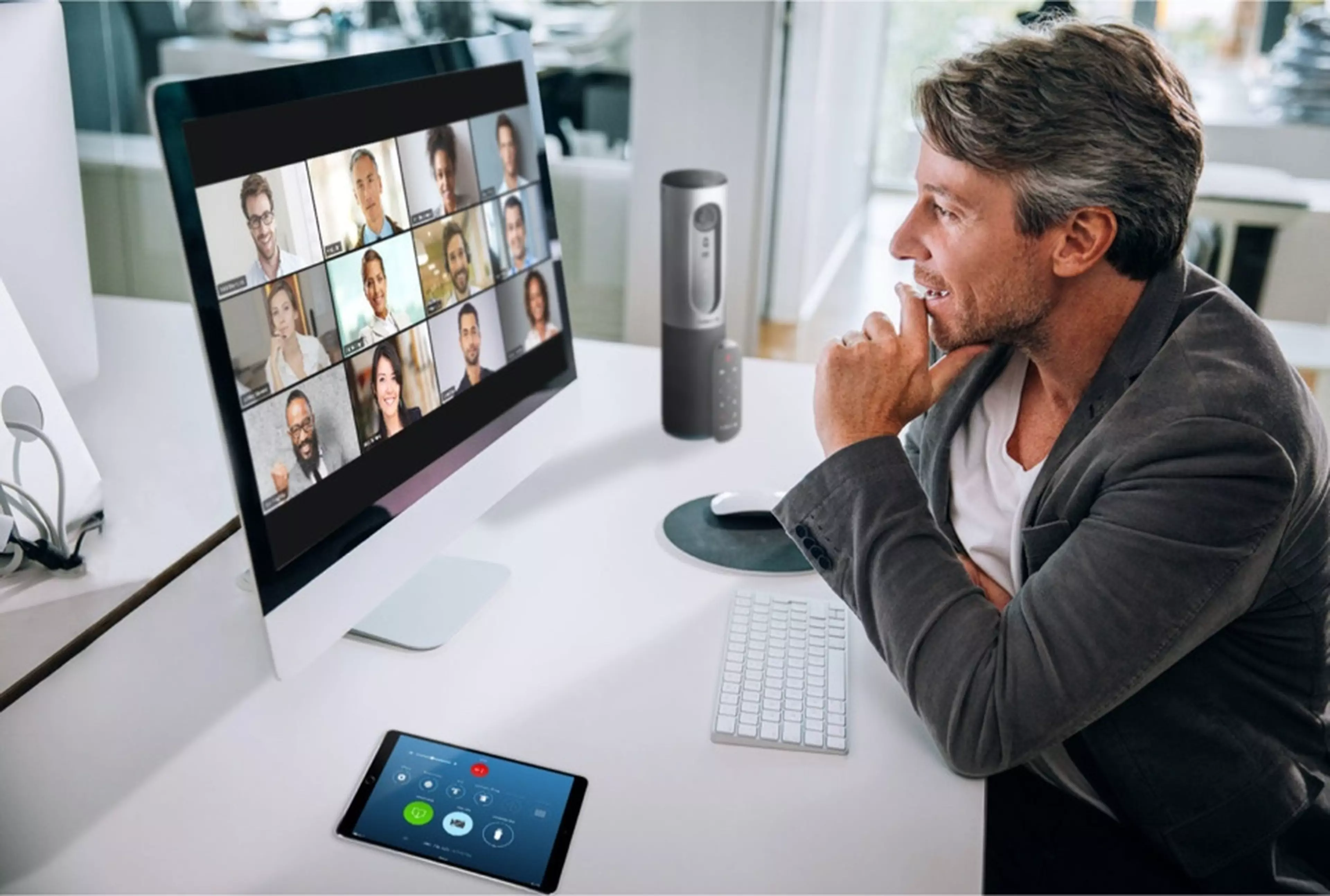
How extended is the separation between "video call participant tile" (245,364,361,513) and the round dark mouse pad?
1.44ft

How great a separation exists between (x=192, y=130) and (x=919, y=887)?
29.0 inches

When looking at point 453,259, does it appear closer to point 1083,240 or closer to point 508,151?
point 508,151

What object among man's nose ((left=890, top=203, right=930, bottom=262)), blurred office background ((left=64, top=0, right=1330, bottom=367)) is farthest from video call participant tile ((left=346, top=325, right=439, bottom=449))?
blurred office background ((left=64, top=0, right=1330, bottom=367))

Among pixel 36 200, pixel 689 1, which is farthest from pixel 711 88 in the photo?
pixel 36 200

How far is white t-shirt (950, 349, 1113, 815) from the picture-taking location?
42.8 inches

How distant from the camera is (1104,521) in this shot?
0.93 meters

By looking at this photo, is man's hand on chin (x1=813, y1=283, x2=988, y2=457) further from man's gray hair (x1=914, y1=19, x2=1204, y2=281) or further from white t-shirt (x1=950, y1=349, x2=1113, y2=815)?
man's gray hair (x1=914, y1=19, x2=1204, y2=281)

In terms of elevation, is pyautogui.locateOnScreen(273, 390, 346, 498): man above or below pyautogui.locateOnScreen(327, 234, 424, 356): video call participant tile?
below

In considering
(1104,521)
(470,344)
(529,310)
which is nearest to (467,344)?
(470,344)

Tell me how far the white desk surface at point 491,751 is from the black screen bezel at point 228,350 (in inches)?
6.1

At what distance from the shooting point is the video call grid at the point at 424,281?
2.85 feet

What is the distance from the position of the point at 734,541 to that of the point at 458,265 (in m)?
0.44

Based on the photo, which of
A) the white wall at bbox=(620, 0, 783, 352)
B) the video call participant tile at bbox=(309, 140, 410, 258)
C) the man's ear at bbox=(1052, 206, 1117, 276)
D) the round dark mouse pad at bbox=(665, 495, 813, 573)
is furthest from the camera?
the white wall at bbox=(620, 0, 783, 352)

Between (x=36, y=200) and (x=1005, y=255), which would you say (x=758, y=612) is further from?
(x=36, y=200)
